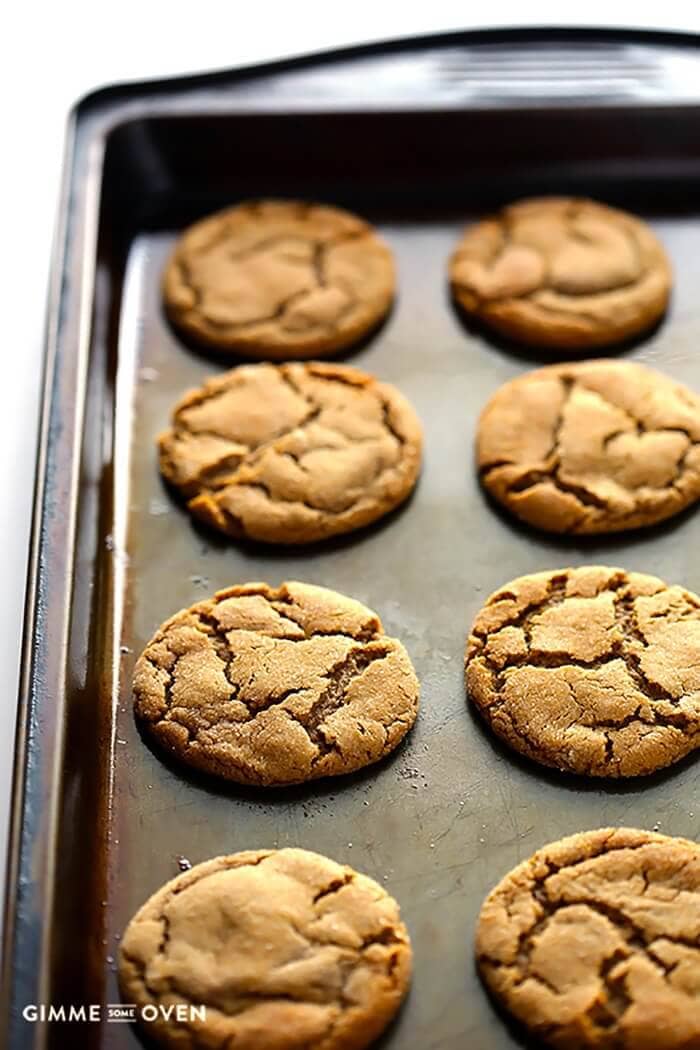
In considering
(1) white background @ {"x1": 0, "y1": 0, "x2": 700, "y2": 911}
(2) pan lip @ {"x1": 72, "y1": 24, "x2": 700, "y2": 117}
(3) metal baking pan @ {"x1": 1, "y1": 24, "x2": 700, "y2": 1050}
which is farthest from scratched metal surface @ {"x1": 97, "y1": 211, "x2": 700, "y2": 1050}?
(1) white background @ {"x1": 0, "y1": 0, "x2": 700, "y2": 911}

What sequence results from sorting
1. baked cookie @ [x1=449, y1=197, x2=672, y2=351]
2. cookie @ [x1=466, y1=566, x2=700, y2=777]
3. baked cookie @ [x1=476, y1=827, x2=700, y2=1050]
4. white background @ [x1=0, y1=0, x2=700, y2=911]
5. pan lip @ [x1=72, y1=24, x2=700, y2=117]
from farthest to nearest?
white background @ [x1=0, y1=0, x2=700, y2=911]
pan lip @ [x1=72, y1=24, x2=700, y2=117]
baked cookie @ [x1=449, y1=197, x2=672, y2=351]
cookie @ [x1=466, y1=566, x2=700, y2=777]
baked cookie @ [x1=476, y1=827, x2=700, y2=1050]

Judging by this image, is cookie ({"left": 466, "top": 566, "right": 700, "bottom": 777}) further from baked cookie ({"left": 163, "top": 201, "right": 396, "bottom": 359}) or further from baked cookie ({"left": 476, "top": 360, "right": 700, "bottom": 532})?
baked cookie ({"left": 163, "top": 201, "right": 396, "bottom": 359})

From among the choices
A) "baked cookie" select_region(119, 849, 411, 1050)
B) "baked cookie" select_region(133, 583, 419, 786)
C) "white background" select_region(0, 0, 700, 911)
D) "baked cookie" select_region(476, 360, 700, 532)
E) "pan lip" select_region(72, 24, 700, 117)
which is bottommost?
"baked cookie" select_region(119, 849, 411, 1050)

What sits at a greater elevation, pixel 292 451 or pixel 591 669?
pixel 292 451


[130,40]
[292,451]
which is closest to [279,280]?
[292,451]

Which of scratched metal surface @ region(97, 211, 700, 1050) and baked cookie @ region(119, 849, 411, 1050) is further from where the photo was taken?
scratched metal surface @ region(97, 211, 700, 1050)

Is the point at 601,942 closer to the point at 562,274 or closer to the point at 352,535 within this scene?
the point at 352,535

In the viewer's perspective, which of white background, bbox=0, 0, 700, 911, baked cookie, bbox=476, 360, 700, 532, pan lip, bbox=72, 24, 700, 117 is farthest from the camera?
white background, bbox=0, 0, 700, 911

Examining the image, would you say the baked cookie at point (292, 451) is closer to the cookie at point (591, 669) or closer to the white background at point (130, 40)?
the cookie at point (591, 669)
